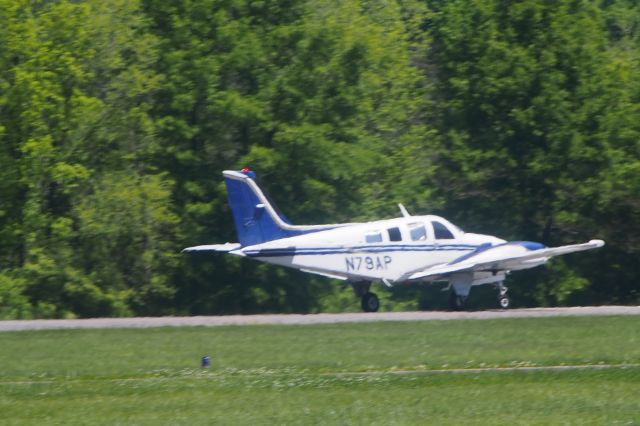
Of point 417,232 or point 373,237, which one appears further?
point 417,232

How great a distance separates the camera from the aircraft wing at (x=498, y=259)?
31.6m

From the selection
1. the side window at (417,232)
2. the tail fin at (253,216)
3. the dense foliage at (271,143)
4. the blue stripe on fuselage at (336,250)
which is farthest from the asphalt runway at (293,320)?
the dense foliage at (271,143)

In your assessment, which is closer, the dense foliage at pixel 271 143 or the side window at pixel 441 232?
the side window at pixel 441 232

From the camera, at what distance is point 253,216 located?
31.8 meters

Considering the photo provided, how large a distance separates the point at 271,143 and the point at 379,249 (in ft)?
23.3

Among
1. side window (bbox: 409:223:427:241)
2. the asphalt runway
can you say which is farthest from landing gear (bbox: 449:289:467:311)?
the asphalt runway

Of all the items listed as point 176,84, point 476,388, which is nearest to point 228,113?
point 176,84

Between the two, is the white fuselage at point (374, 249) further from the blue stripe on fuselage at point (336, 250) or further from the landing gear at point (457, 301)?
the landing gear at point (457, 301)

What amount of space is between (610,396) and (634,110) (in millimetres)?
25099

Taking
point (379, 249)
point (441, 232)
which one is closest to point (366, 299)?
point (379, 249)

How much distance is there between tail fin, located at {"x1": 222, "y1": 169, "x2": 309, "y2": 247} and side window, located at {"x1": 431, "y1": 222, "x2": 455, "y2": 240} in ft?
10.9

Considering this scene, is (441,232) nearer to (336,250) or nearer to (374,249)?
(374,249)

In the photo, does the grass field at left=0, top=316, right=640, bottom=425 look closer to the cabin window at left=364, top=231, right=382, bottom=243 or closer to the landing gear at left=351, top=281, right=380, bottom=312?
the cabin window at left=364, top=231, right=382, bottom=243

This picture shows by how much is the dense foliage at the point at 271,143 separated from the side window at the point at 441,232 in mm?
5007
